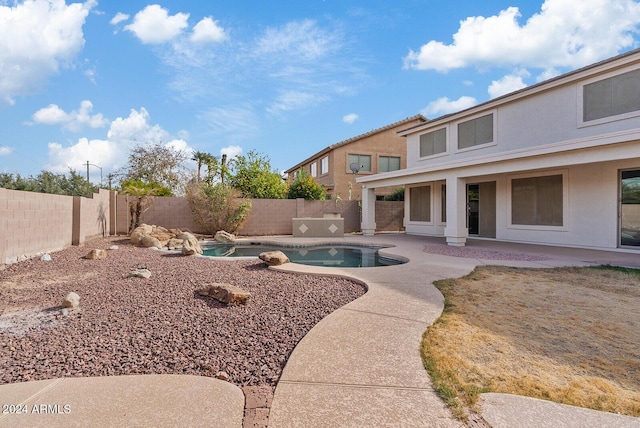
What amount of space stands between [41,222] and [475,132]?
53.0 feet

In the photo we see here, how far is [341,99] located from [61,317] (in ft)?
53.0

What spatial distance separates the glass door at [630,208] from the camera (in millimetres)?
10305

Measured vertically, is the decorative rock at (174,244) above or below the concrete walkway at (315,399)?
above

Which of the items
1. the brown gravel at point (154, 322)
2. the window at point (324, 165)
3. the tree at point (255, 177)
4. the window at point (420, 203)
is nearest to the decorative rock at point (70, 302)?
the brown gravel at point (154, 322)

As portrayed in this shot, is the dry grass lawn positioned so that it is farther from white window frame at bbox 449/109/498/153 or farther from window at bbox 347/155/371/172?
window at bbox 347/155/371/172

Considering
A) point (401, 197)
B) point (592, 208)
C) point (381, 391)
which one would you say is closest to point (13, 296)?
point (381, 391)

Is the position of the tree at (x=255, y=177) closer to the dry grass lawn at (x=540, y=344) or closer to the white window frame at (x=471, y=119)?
the white window frame at (x=471, y=119)

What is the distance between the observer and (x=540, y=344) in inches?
146

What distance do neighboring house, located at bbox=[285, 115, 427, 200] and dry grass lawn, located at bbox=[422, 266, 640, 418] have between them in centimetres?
1778

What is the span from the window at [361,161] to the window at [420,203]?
646 centimetres

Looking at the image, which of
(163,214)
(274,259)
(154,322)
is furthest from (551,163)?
(163,214)

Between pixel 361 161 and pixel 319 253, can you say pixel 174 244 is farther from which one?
pixel 361 161

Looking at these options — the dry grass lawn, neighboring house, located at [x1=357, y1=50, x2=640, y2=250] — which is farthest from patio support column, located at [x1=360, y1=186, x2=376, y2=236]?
the dry grass lawn

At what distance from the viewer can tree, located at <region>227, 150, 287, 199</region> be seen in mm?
18812
